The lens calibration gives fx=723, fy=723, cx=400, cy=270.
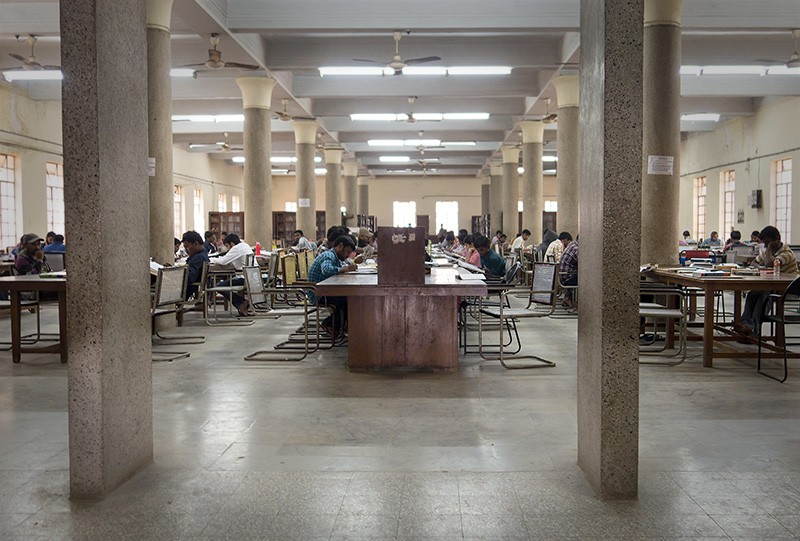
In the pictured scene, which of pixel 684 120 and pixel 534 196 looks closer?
pixel 534 196

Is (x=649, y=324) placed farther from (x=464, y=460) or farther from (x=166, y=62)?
(x=166, y=62)

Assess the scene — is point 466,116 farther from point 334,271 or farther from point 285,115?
point 334,271

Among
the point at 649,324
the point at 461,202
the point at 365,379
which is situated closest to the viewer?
the point at 365,379

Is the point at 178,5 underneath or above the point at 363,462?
above

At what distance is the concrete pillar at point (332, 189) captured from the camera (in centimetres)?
2267

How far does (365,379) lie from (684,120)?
17.6 m

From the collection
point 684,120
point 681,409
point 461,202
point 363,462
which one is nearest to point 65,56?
point 363,462

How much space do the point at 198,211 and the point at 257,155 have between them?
45.3 feet

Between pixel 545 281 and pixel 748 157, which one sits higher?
pixel 748 157

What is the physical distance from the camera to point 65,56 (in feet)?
9.93

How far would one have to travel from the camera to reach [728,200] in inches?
763

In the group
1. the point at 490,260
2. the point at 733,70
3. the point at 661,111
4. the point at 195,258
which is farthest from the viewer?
the point at 733,70

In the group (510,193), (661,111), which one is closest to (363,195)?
(510,193)

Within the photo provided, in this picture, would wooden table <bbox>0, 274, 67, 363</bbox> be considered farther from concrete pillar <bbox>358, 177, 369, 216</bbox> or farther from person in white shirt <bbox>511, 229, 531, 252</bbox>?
concrete pillar <bbox>358, 177, 369, 216</bbox>
